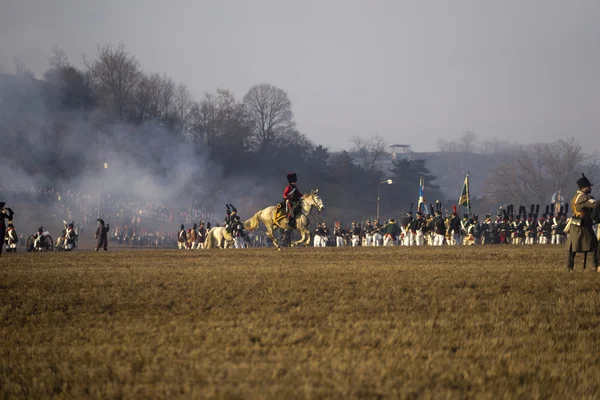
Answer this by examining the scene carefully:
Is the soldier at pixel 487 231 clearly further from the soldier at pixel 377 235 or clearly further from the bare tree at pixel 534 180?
the bare tree at pixel 534 180

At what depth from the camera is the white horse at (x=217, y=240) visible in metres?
44.3

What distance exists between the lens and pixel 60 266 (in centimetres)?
2175

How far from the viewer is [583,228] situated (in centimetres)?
1748

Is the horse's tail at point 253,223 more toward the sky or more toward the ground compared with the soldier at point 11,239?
more toward the sky

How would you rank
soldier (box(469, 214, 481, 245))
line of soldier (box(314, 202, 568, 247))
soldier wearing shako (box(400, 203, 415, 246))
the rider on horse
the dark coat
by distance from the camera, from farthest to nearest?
1. soldier wearing shako (box(400, 203, 415, 246))
2. soldier (box(469, 214, 481, 245))
3. line of soldier (box(314, 202, 568, 247))
4. the rider on horse
5. the dark coat

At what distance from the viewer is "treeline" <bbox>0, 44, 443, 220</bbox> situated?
73.9m

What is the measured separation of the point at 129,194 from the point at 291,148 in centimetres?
3160

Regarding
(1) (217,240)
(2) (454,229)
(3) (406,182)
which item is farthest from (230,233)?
(3) (406,182)

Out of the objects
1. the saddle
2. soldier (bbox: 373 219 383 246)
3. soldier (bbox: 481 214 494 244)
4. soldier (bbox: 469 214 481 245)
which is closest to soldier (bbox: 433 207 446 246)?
soldier (bbox: 469 214 481 245)

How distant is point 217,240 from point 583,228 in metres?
29.7

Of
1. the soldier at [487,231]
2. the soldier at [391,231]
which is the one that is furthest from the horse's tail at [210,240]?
the soldier at [487,231]

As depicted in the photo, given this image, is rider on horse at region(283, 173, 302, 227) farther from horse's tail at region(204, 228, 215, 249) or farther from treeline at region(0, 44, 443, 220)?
treeline at region(0, 44, 443, 220)

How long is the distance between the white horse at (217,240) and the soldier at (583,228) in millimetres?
27875

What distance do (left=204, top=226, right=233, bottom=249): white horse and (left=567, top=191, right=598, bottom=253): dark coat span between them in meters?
27.9
